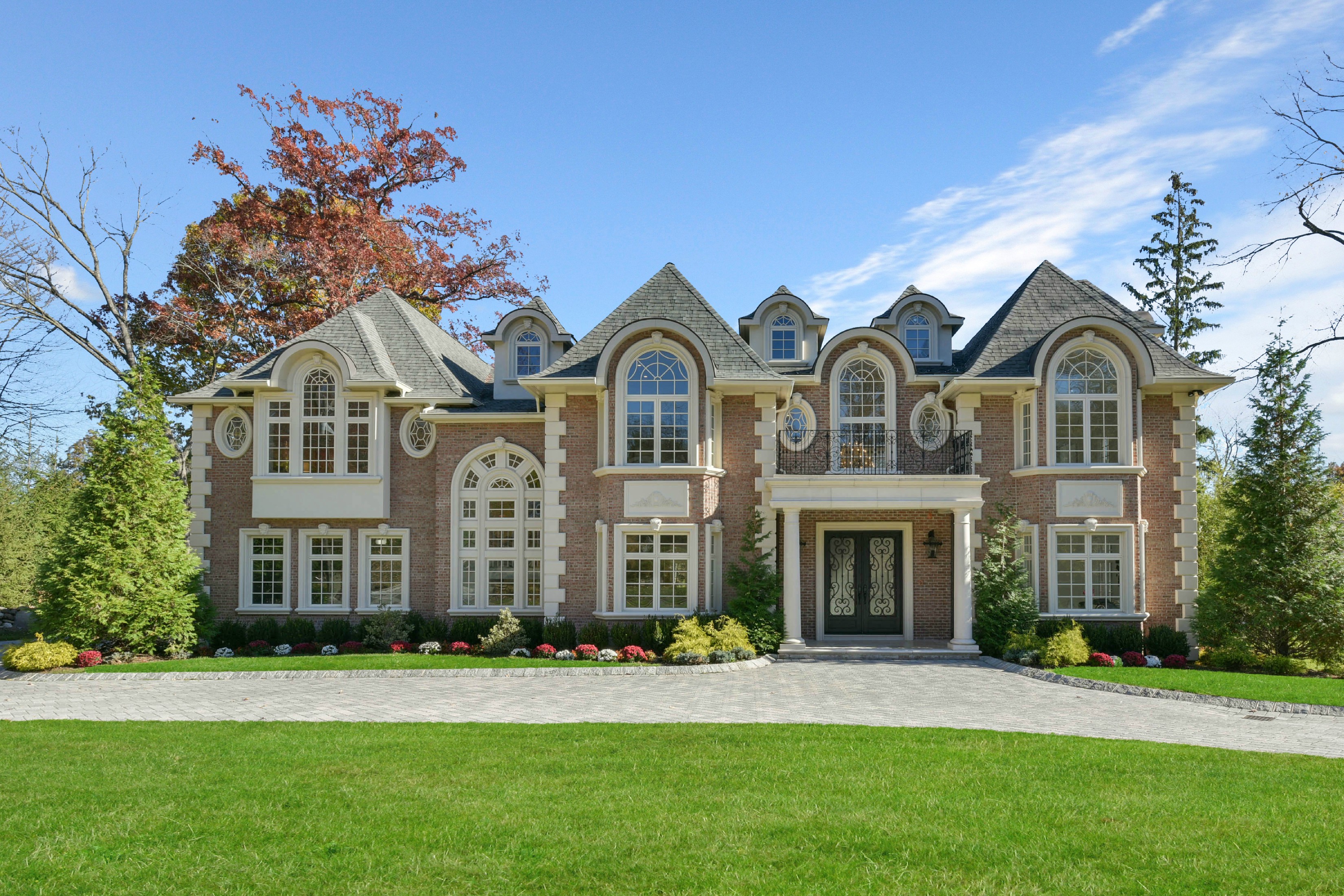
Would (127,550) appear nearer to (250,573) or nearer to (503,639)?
(250,573)

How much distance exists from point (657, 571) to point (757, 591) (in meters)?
2.04

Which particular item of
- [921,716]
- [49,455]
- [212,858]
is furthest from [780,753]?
[49,455]

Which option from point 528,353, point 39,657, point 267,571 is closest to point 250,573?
point 267,571

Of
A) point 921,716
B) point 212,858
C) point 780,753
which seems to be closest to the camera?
point 212,858

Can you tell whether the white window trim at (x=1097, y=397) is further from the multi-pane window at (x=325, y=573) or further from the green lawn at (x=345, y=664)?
the multi-pane window at (x=325, y=573)

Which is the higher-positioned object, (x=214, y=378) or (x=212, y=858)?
(x=214, y=378)

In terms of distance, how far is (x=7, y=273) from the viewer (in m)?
25.5

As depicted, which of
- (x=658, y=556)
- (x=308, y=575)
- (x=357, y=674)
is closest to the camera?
(x=357, y=674)

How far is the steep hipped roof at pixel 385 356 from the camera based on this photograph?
1978 centimetres

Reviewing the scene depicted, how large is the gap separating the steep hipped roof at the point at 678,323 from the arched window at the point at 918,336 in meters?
4.21

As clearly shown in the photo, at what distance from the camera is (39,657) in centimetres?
1628

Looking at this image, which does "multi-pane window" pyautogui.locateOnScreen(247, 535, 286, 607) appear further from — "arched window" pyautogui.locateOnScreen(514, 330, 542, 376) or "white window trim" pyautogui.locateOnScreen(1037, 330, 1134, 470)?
"white window trim" pyautogui.locateOnScreen(1037, 330, 1134, 470)

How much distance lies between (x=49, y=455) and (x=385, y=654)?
21.7 m

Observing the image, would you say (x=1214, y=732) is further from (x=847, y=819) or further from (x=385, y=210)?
(x=385, y=210)
